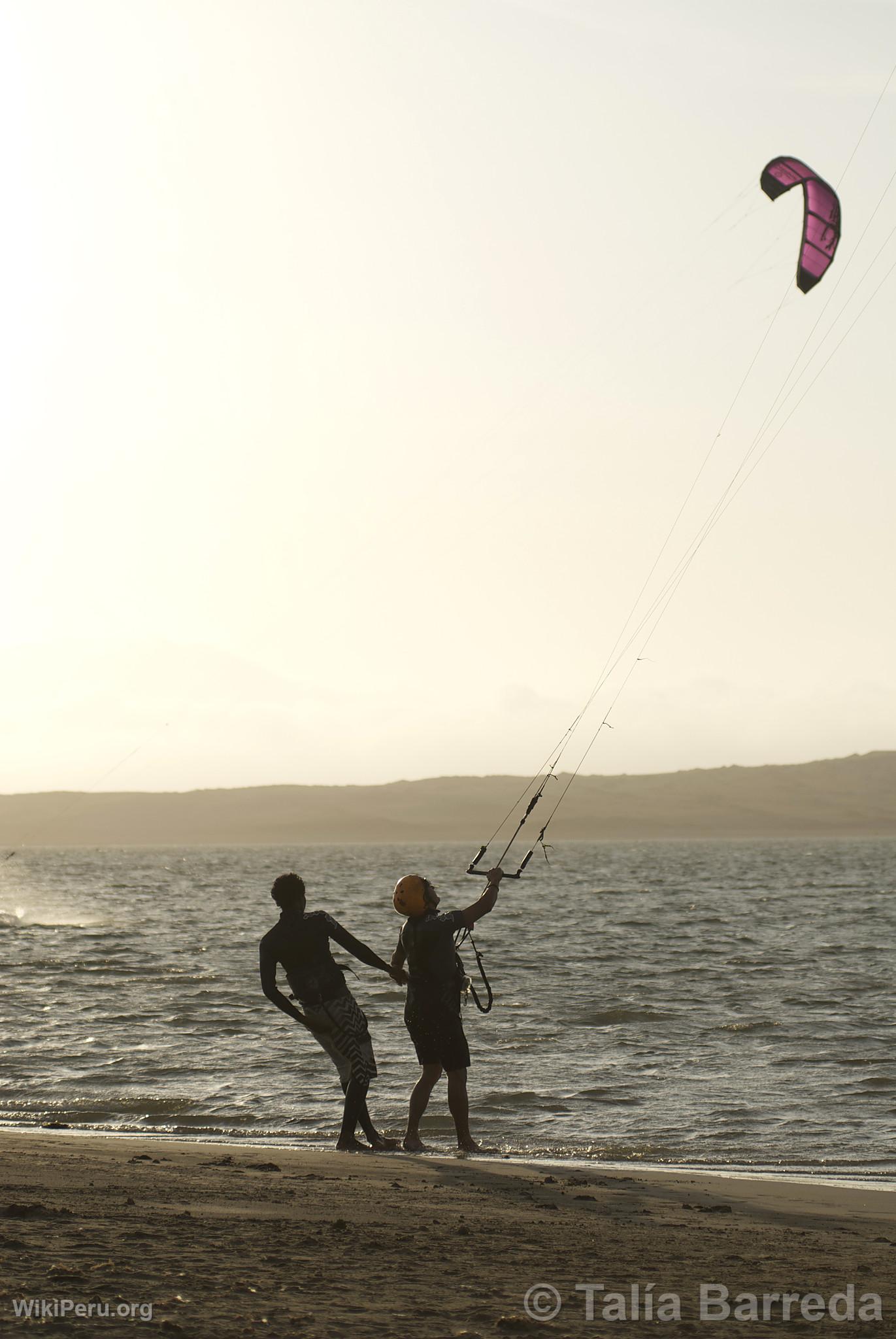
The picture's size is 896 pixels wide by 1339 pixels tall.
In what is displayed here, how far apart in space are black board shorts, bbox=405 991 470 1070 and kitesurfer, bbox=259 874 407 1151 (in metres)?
0.23

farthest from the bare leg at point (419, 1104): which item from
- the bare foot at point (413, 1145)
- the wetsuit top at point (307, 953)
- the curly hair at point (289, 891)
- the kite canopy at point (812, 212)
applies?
the kite canopy at point (812, 212)

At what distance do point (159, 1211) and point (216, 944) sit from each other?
21723 millimetres

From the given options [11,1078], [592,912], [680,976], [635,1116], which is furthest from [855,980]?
[592,912]

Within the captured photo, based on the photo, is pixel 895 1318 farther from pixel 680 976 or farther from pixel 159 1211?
pixel 680 976

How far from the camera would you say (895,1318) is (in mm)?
4629

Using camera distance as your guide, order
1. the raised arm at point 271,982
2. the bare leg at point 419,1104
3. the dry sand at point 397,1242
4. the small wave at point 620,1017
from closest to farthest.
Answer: the dry sand at point 397,1242
the raised arm at point 271,982
the bare leg at point 419,1104
the small wave at point 620,1017

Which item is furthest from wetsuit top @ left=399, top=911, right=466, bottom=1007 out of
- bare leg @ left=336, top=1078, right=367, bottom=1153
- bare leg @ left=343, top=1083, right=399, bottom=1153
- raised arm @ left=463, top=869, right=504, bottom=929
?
bare leg @ left=343, top=1083, right=399, bottom=1153

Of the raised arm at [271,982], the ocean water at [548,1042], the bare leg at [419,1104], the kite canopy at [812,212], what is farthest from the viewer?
the kite canopy at [812,212]

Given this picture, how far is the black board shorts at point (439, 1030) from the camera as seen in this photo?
27.4 ft

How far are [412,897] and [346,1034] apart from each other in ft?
2.94

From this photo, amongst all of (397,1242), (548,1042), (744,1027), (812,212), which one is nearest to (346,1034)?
(397,1242)

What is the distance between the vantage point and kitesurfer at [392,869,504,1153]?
8.34 m

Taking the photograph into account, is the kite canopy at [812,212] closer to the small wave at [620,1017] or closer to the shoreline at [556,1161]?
the small wave at [620,1017]

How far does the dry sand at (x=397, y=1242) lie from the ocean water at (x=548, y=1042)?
1935 mm
